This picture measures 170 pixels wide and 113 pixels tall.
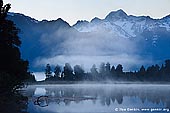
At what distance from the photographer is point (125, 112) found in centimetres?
5909

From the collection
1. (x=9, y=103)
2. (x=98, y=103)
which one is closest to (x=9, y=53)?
(x=9, y=103)

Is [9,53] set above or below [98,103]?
above

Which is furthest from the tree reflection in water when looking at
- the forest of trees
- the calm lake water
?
the calm lake water

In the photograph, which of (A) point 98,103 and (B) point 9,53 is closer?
(B) point 9,53

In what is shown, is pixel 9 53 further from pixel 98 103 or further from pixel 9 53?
pixel 98 103

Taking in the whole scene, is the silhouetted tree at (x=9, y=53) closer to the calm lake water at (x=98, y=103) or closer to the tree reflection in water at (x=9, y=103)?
the tree reflection in water at (x=9, y=103)

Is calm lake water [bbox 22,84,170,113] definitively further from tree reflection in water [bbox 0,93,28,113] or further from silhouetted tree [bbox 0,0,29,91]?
tree reflection in water [bbox 0,93,28,113]

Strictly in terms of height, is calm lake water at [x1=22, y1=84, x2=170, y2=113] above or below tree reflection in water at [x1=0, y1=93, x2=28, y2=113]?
below

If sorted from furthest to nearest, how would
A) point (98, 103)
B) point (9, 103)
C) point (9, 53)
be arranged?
point (98, 103) < point (9, 53) < point (9, 103)

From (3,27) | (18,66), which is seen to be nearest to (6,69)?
(18,66)

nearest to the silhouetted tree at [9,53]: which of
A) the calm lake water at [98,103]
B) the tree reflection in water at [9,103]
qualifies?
the tree reflection in water at [9,103]

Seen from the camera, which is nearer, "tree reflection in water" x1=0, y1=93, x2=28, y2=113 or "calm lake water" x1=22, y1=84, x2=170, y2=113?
"tree reflection in water" x1=0, y1=93, x2=28, y2=113

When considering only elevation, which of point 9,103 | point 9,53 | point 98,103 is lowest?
point 98,103

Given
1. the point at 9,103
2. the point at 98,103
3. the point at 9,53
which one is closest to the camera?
the point at 9,103
